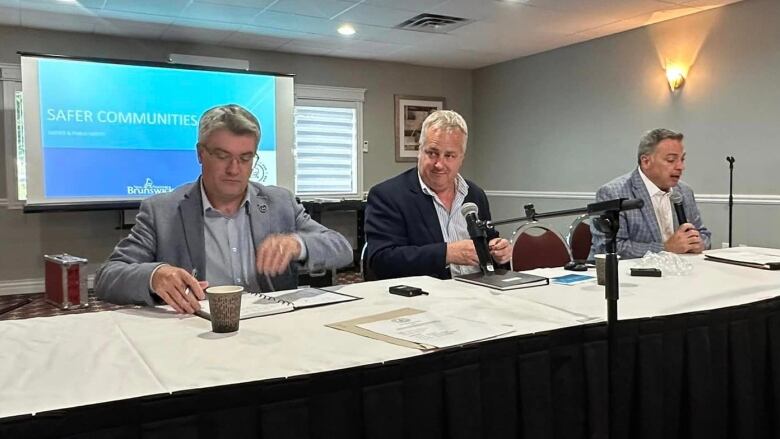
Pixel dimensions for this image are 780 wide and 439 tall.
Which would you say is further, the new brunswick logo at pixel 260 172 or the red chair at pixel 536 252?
the new brunswick logo at pixel 260 172

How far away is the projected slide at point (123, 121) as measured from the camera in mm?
4934

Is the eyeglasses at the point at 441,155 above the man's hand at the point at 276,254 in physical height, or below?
above

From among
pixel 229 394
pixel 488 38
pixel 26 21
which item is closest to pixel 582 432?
pixel 229 394

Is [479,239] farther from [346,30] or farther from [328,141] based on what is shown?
[328,141]

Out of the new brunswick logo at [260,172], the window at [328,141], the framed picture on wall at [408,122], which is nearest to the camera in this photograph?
the new brunswick logo at [260,172]

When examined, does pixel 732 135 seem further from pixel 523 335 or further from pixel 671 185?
pixel 523 335

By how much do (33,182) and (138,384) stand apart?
4.71 meters

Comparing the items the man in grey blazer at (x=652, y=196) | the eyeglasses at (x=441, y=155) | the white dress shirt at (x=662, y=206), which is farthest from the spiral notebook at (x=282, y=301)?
the white dress shirt at (x=662, y=206)

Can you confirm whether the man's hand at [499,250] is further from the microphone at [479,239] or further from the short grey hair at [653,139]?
the short grey hair at [653,139]

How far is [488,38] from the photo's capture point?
5.50m

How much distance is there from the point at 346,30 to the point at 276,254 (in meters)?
3.85

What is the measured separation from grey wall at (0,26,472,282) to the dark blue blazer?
3.97m

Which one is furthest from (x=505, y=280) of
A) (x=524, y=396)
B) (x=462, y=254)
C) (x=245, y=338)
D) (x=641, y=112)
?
(x=641, y=112)

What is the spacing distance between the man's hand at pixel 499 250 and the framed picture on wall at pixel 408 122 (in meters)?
4.80
